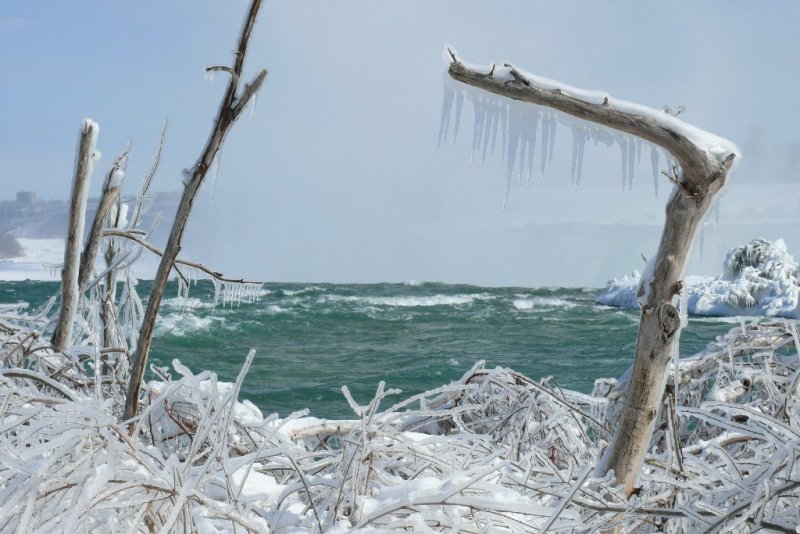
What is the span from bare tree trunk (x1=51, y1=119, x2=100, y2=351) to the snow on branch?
218 centimetres

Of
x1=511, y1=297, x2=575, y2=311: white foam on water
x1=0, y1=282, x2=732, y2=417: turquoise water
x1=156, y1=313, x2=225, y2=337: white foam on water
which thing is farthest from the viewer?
x1=511, y1=297, x2=575, y2=311: white foam on water

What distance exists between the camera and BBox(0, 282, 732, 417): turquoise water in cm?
1340

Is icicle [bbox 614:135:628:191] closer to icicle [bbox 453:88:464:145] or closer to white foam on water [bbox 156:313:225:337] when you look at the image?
icicle [bbox 453:88:464:145]

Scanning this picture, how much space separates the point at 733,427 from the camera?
1524 millimetres

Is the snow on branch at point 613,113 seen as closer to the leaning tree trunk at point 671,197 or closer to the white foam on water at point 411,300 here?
the leaning tree trunk at point 671,197

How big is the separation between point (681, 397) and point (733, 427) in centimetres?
294

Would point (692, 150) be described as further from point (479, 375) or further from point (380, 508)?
point (479, 375)

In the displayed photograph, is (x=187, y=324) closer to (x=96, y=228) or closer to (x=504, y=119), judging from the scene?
(x=96, y=228)

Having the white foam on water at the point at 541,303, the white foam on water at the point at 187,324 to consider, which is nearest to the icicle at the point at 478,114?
the white foam on water at the point at 187,324

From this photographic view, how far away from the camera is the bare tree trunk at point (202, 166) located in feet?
6.49

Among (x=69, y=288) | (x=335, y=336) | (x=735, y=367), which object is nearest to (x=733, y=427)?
(x=735, y=367)

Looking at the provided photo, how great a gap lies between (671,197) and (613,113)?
0.23 m

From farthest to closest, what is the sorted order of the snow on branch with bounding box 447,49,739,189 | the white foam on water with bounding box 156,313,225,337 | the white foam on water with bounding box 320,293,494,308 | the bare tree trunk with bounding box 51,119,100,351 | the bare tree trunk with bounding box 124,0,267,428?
the white foam on water with bounding box 320,293,494,308 → the white foam on water with bounding box 156,313,225,337 → the bare tree trunk with bounding box 51,119,100,351 → the bare tree trunk with bounding box 124,0,267,428 → the snow on branch with bounding box 447,49,739,189

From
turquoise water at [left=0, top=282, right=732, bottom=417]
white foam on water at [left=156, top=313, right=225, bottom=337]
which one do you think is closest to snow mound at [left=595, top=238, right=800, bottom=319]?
turquoise water at [left=0, top=282, right=732, bottom=417]
